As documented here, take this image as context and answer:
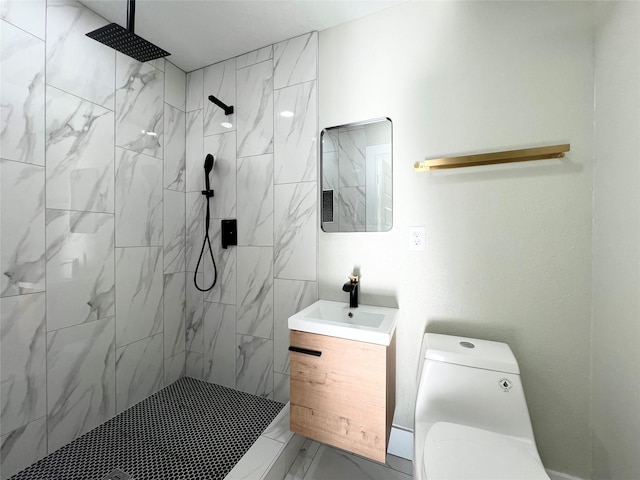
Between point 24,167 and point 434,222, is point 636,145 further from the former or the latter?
point 24,167

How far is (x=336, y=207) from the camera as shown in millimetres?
1711

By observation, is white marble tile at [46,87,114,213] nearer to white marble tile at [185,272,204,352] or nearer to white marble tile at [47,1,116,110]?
white marble tile at [47,1,116,110]

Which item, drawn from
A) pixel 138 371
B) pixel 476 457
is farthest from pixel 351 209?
pixel 138 371

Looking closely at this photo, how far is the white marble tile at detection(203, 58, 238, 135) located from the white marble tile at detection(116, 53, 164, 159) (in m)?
0.31

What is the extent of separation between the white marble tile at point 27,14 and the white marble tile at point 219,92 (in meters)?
0.90

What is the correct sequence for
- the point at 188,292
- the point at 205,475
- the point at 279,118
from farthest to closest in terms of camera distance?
the point at 188,292, the point at 279,118, the point at 205,475

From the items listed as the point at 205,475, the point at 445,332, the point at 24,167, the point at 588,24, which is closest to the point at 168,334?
the point at 205,475

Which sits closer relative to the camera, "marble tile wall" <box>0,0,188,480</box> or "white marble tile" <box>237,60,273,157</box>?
"marble tile wall" <box>0,0,188,480</box>

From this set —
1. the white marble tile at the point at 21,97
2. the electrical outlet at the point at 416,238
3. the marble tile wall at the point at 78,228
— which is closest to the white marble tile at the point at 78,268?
the marble tile wall at the point at 78,228

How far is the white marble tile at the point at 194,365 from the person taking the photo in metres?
2.12

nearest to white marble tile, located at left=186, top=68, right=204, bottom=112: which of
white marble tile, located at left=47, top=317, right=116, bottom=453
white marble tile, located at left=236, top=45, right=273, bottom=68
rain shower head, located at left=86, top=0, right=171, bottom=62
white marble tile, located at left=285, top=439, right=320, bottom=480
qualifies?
white marble tile, located at left=236, top=45, right=273, bottom=68

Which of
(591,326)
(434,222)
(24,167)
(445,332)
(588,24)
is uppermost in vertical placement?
(588,24)

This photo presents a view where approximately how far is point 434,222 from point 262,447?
149cm

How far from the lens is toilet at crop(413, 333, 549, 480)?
33.9 inches
